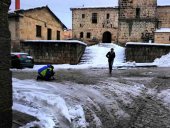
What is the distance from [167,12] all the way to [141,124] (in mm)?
49296

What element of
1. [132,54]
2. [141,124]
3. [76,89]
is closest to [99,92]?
[76,89]

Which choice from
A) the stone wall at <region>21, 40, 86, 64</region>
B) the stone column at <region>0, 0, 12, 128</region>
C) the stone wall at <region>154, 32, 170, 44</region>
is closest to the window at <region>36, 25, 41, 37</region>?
the stone wall at <region>21, 40, 86, 64</region>

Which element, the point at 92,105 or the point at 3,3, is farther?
the point at 92,105

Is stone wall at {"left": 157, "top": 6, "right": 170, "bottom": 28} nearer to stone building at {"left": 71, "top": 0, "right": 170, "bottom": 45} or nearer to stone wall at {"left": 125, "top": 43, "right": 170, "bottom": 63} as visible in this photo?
stone building at {"left": 71, "top": 0, "right": 170, "bottom": 45}

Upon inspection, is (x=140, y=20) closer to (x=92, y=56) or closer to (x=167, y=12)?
(x=167, y=12)

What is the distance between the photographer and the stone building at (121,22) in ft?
168

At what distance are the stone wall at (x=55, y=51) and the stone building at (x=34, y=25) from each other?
130cm

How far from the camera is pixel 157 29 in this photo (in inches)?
2029

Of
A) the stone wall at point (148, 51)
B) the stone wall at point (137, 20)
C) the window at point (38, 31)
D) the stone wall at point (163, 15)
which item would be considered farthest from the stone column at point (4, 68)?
the stone wall at point (163, 15)

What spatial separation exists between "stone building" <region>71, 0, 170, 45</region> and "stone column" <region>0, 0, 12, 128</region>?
4620cm

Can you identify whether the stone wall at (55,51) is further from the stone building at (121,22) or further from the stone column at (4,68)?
the stone column at (4,68)

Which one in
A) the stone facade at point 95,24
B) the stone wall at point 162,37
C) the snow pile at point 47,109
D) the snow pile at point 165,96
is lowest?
the snow pile at point 165,96

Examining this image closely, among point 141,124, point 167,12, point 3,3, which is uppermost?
point 167,12

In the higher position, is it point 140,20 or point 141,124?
point 140,20
